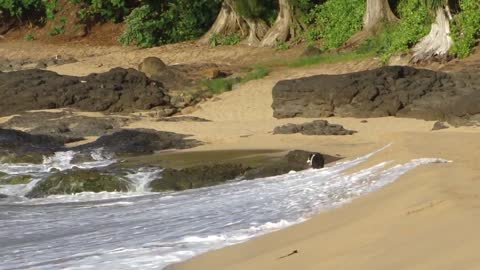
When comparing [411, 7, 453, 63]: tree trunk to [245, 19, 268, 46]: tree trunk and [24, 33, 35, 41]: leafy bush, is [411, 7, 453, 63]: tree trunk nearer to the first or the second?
[245, 19, 268, 46]: tree trunk

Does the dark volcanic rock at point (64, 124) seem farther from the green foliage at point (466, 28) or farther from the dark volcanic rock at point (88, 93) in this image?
the green foliage at point (466, 28)

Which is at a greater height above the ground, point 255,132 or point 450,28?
point 450,28

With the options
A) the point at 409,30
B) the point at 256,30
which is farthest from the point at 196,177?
the point at 256,30

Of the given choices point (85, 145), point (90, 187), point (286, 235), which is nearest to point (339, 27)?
point (85, 145)

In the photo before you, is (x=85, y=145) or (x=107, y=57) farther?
(x=107, y=57)

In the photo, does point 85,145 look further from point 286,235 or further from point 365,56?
point 286,235

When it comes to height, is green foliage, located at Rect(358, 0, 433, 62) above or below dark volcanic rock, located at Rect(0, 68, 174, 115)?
above

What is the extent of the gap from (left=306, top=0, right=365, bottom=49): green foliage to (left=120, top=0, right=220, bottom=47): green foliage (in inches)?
197

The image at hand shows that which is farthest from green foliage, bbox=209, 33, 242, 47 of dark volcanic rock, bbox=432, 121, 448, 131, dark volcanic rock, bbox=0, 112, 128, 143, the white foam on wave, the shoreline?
the shoreline

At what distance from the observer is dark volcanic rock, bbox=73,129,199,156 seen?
58.9 feet

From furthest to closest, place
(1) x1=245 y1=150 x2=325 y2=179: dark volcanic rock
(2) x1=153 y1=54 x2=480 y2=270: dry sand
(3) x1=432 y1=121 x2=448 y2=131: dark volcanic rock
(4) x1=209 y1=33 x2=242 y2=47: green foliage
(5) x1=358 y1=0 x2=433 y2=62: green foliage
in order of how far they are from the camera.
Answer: (4) x1=209 y1=33 x2=242 y2=47: green foliage < (5) x1=358 y1=0 x2=433 y2=62: green foliage < (3) x1=432 y1=121 x2=448 y2=131: dark volcanic rock < (1) x1=245 y1=150 x2=325 y2=179: dark volcanic rock < (2) x1=153 y1=54 x2=480 y2=270: dry sand

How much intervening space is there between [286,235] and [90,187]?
21.1 ft

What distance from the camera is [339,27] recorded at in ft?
94.1

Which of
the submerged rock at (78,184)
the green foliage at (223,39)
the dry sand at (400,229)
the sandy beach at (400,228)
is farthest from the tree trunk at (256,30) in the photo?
the dry sand at (400,229)
